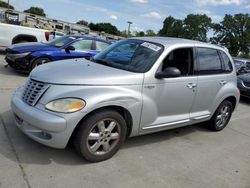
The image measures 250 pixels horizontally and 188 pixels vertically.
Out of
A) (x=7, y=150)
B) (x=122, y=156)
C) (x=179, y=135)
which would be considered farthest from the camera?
(x=179, y=135)

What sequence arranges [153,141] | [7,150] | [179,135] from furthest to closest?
[179,135], [153,141], [7,150]

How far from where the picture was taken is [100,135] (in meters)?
3.95

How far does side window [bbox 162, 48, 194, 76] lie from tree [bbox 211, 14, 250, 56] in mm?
70410

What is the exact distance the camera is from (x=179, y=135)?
5.61 m

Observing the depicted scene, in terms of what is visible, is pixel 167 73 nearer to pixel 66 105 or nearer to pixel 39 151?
pixel 66 105

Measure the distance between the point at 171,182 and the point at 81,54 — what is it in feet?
20.8

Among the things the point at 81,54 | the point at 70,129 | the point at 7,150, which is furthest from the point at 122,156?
the point at 81,54

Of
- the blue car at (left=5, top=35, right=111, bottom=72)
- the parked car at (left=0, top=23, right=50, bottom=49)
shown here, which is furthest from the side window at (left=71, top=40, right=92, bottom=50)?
the parked car at (left=0, top=23, right=50, bottom=49)

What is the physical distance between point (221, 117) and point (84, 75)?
3.35 meters

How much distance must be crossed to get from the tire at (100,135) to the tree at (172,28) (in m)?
83.2

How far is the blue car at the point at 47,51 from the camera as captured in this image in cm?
859

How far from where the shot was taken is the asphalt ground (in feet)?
11.6

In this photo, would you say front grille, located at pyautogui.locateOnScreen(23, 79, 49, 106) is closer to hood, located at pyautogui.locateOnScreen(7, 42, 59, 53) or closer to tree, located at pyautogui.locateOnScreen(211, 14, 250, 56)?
hood, located at pyautogui.locateOnScreen(7, 42, 59, 53)

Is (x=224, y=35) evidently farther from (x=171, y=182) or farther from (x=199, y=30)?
(x=171, y=182)
